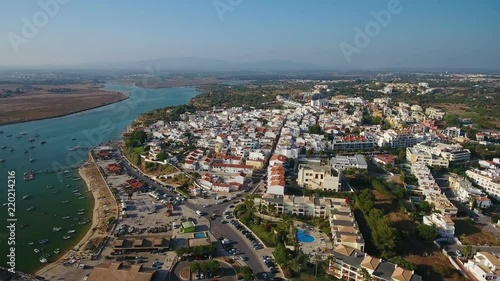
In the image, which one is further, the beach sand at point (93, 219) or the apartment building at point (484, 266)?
the beach sand at point (93, 219)

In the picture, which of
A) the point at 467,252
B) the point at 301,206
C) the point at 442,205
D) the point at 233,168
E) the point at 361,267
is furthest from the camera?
the point at 233,168

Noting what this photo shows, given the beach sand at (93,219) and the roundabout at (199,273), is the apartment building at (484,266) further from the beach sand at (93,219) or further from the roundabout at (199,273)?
the beach sand at (93,219)

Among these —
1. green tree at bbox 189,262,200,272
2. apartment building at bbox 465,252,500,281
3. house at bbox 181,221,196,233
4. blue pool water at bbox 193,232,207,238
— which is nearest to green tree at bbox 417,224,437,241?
apartment building at bbox 465,252,500,281

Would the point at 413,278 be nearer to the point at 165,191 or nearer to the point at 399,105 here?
the point at 165,191

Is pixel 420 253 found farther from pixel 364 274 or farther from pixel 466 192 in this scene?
pixel 466 192

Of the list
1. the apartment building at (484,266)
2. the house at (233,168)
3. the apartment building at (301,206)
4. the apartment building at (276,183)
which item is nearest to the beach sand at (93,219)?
the house at (233,168)

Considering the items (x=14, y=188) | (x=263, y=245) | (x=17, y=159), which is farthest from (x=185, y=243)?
(x=17, y=159)

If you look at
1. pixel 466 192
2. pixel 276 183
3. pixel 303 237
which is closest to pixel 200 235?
pixel 303 237
